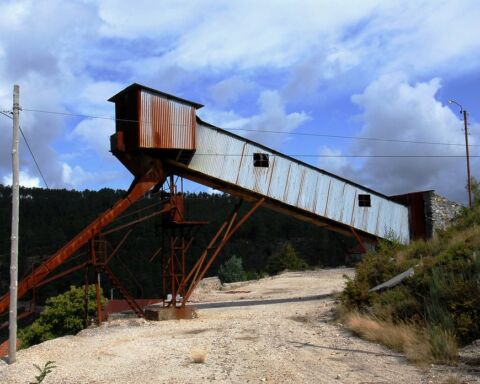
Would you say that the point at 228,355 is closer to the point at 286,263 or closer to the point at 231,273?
the point at 231,273

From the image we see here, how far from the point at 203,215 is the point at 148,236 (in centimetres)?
1670

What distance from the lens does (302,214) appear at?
22.7 m

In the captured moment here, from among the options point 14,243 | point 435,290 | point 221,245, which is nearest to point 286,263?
point 221,245

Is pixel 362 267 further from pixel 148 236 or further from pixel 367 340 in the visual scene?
pixel 148 236

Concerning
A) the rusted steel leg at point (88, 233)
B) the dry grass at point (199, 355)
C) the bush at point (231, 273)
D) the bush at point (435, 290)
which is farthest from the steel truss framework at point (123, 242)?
the bush at point (231, 273)

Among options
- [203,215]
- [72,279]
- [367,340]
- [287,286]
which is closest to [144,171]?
[367,340]

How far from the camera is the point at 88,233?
734 inches

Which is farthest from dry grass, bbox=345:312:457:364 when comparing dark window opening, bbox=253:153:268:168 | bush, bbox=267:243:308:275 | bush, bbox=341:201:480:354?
bush, bbox=267:243:308:275

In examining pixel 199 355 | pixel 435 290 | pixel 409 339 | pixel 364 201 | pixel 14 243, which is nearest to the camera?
pixel 409 339

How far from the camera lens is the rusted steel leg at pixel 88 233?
17859mm

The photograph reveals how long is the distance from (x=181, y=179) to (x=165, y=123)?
2284 millimetres

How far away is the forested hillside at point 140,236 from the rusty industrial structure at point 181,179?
4998cm

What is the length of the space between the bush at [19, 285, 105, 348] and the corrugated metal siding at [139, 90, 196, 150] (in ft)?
36.6

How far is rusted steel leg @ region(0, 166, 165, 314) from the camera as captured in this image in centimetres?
1786
